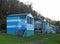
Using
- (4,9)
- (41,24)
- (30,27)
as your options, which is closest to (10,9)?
(4,9)

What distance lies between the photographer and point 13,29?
28.9m

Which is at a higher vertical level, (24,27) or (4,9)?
(4,9)

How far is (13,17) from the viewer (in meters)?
28.8

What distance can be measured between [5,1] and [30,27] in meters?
14.9

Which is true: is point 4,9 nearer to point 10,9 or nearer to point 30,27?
point 10,9

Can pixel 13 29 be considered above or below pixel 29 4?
below

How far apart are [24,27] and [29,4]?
A: 31.8 m

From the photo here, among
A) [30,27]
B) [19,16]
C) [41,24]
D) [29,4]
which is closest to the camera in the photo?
[19,16]

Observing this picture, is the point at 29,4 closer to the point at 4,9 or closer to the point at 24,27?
the point at 4,9

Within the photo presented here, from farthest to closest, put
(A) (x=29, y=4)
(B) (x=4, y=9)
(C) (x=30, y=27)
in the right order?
(A) (x=29, y=4) < (B) (x=4, y=9) < (C) (x=30, y=27)

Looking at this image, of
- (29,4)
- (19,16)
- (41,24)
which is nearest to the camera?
(19,16)

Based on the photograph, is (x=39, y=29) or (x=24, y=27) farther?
(x=39, y=29)

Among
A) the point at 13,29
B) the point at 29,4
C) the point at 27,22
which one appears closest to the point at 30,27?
the point at 27,22

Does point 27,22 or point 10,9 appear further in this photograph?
point 10,9
